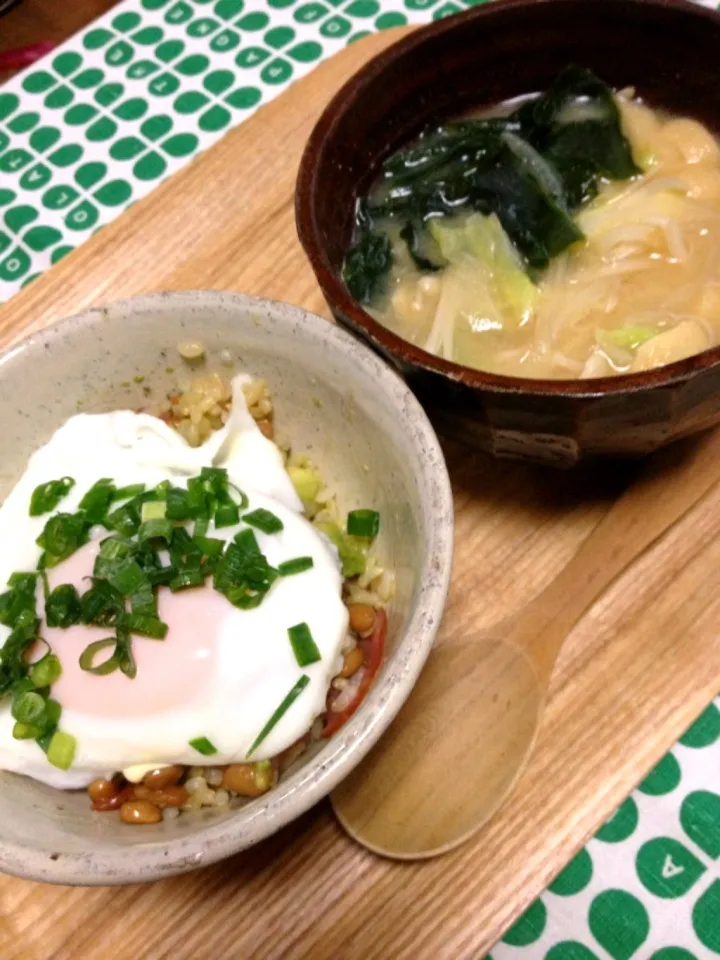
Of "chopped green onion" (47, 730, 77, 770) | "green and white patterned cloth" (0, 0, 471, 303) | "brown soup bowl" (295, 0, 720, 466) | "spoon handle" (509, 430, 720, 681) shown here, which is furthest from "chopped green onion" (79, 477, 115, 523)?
"green and white patterned cloth" (0, 0, 471, 303)

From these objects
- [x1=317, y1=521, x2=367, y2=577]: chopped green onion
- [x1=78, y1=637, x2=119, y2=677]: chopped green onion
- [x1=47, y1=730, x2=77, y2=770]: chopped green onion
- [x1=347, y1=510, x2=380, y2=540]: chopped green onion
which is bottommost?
[x1=47, y1=730, x2=77, y2=770]: chopped green onion

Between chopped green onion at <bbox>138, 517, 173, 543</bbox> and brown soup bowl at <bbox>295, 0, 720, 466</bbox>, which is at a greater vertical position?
brown soup bowl at <bbox>295, 0, 720, 466</bbox>

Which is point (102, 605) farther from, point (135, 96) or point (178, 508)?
point (135, 96)

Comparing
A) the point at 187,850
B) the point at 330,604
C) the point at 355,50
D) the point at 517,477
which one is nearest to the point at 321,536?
the point at 330,604

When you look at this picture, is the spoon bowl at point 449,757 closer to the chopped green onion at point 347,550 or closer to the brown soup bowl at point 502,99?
the chopped green onion at point 347,550

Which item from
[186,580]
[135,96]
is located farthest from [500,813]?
[135,96]

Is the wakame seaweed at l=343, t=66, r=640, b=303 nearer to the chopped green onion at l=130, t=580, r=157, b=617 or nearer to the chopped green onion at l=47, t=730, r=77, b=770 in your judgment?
the chopped green onion at l=130, t=580, r=157, b=617
